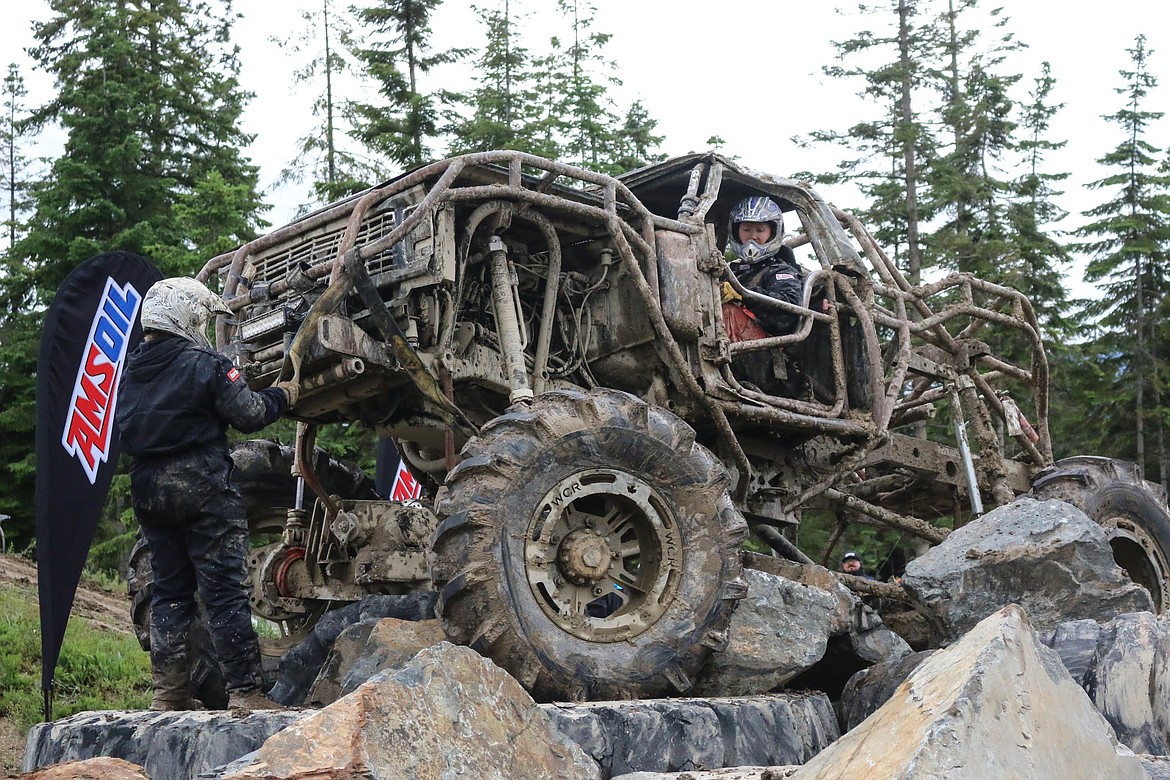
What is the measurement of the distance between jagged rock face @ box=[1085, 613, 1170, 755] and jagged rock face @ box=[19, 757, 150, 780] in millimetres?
3631

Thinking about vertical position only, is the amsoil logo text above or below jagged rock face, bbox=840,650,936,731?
above

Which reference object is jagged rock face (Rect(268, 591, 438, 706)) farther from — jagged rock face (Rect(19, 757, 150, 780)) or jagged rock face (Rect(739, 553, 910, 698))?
jagged rock face (Rect(19, 757, 150, 780))

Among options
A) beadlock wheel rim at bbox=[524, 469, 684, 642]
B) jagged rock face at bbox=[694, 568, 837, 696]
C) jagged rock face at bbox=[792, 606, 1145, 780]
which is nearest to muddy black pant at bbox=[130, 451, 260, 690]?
beadlock wheel rim at bbox=[524, 469, 684, 642]

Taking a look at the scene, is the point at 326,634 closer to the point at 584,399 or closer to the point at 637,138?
the point at 584,399

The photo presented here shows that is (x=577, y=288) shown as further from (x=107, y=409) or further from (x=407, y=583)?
(x=107, y=409)

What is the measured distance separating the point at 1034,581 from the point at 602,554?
2.38m

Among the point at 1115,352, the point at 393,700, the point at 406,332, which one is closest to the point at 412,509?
the point at 406,332

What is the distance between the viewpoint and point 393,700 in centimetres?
363

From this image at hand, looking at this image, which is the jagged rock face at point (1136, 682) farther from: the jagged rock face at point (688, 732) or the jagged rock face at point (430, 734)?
the jagged rock face at point (430, 734)

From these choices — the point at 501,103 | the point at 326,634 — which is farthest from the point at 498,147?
the point at 326,634

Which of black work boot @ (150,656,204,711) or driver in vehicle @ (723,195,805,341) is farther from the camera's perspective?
driver in vehicle @ (723,195,805,341)

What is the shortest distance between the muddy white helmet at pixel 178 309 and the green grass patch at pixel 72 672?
175 inches

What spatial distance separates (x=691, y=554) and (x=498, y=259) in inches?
72.2

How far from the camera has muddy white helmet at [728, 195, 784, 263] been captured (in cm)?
800
